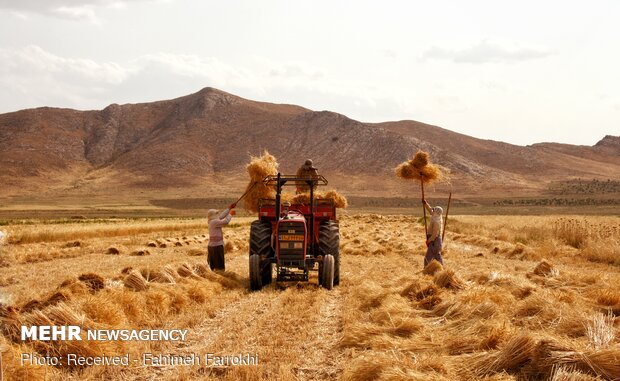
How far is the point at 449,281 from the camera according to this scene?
10648 millimetres

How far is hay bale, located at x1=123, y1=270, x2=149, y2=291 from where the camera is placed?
965 cm

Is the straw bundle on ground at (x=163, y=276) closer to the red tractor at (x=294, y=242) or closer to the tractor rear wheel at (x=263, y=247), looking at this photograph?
the red tractor at (x=294, y=242)

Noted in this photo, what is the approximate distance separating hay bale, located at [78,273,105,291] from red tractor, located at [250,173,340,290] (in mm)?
3149

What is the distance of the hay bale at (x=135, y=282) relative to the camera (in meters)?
9.65

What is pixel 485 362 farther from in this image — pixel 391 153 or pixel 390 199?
pixel 391 153

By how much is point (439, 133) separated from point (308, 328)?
142 metres

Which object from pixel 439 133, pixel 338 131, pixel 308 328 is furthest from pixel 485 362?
pixel 439 133

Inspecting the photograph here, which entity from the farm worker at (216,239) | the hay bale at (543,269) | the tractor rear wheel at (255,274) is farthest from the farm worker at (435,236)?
the farm worker at (216,239)

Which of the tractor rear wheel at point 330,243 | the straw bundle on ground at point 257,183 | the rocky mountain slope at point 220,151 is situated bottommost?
the tractor rear wheel at point 330,243

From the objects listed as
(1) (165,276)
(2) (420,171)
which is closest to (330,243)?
(1) (165,276)

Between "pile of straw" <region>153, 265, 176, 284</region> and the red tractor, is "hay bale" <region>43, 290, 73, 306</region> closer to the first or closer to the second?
"pile of straw" <region>153, 265, 176, 284</region>

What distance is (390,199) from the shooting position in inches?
3504

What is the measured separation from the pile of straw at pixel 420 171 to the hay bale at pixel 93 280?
10031 mm

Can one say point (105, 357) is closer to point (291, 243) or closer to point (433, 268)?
point (291, 243)
